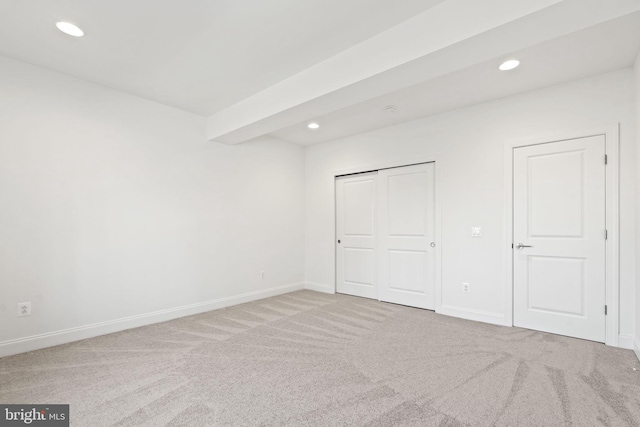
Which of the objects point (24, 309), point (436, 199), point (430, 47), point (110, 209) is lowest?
point (24, 309)

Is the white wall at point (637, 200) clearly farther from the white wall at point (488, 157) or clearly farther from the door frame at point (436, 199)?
the door frame at point (436, 199)

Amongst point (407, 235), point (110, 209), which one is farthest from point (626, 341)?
point (110, 209)

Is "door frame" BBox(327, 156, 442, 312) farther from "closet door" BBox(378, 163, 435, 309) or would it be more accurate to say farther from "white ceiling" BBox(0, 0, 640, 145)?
"white ceiling" BBox(0, 0, 640, 145)

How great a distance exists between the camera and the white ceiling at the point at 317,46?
1993 mm

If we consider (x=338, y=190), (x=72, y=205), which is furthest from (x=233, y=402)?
(x=338, y=190)

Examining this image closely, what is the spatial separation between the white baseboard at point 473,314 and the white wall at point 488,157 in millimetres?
12

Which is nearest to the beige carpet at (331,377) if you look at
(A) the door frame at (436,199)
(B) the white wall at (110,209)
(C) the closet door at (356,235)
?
(B) the white wall at (110,209)

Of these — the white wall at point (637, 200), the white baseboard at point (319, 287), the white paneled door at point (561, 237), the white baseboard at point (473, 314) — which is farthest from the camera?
the white baseboard at point (319, 287)

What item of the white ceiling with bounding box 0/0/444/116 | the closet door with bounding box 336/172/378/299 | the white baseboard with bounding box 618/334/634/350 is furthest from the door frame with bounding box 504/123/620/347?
the closet door with bounding box 336/172/378/299

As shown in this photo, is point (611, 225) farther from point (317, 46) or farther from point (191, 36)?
point (191, 36)

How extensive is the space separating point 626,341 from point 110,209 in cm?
537

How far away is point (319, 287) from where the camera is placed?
5371mm

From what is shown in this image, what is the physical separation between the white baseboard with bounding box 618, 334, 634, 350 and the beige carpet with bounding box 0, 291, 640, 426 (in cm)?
15

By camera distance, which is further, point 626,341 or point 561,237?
point 561,237
